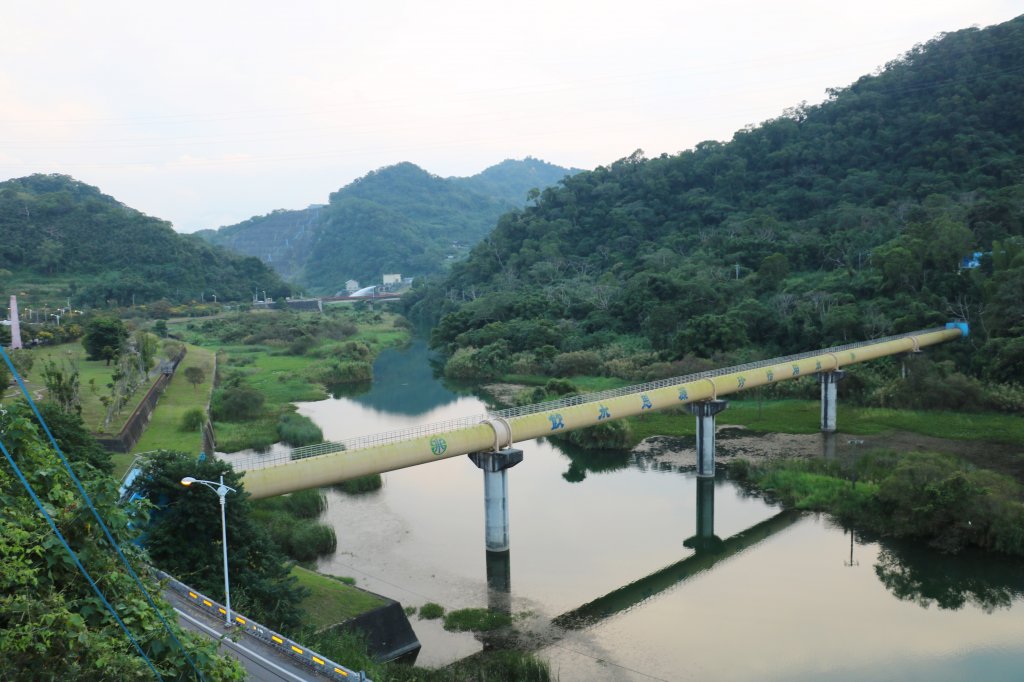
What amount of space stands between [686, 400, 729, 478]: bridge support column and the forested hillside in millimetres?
26747

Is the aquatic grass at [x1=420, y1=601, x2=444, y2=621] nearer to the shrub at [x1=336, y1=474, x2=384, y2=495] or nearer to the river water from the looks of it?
the river water

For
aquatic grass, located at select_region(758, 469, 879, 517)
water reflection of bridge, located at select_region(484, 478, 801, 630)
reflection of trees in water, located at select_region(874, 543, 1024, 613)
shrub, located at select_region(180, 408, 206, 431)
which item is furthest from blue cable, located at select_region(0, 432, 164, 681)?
shrub, located at select_region(180, 408, 206, 431)

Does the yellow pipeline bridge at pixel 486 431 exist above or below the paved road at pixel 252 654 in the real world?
above

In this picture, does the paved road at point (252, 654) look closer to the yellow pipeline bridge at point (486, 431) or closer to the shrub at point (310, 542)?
the yellow pipeline bridge at point (486, 431)

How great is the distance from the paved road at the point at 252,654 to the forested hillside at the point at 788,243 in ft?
201

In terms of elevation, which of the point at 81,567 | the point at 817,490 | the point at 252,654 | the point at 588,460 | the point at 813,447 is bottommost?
the point at 588,460

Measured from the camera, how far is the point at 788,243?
116m

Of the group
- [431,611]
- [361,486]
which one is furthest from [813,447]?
[431,611]

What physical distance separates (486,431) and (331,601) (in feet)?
38.8

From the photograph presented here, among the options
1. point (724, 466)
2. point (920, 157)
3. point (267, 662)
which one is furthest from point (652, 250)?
point (267, 662)

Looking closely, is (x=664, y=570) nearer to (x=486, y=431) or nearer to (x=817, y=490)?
(x=486, y=431)

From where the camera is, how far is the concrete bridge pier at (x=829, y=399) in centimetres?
6316

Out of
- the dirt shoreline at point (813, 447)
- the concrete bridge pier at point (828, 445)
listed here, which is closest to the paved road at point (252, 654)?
the dirt shoreline at point (813, 447)

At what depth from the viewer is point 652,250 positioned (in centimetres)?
13588
